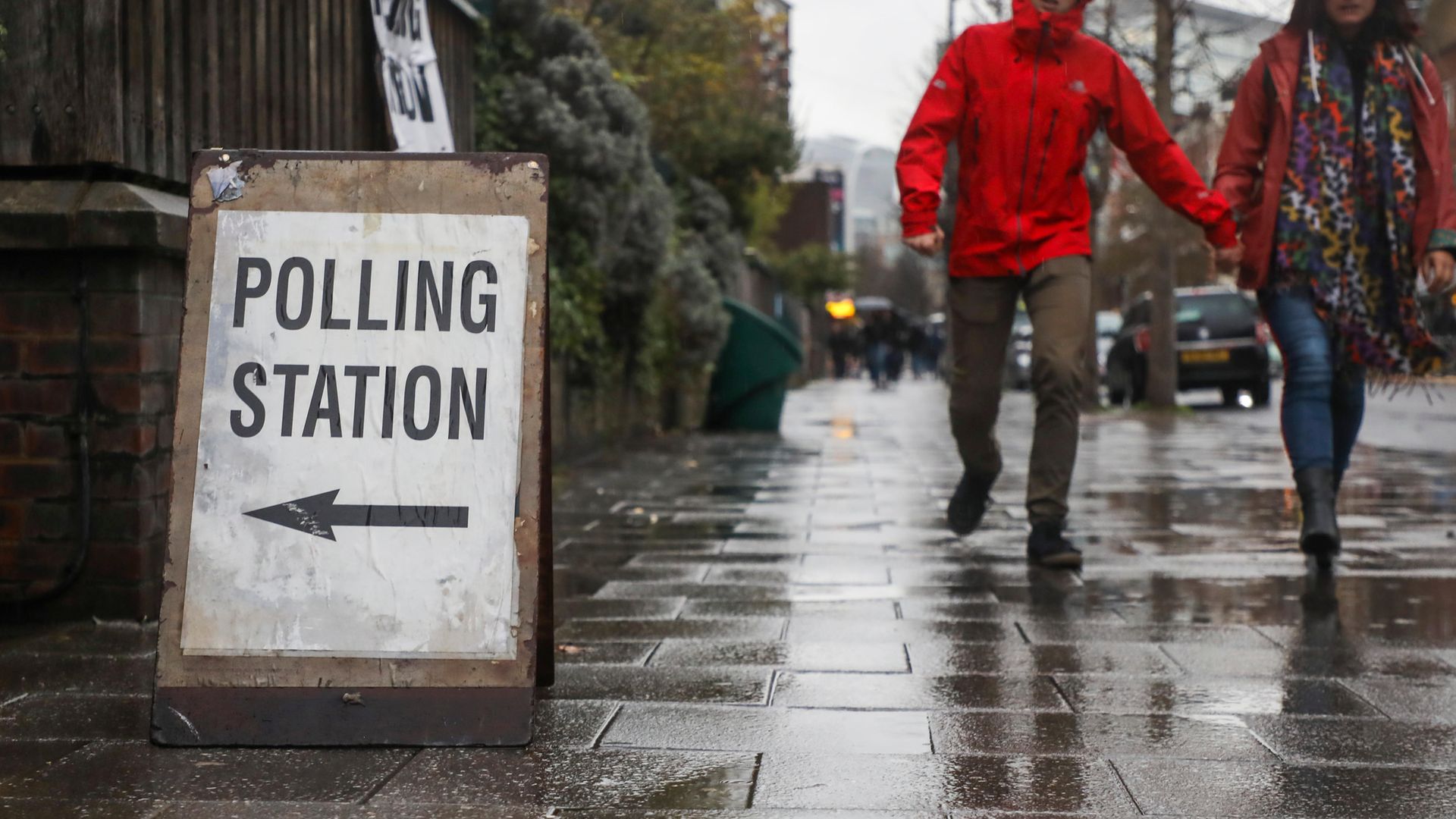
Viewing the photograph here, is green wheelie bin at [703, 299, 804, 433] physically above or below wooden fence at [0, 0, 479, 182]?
below

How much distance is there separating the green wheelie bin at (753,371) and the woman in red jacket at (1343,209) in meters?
9.76

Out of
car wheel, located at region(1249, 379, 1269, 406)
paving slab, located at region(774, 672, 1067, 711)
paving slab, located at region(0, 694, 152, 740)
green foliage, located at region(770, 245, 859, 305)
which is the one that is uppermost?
green foliage, located at region(770, 245, 859, 305)

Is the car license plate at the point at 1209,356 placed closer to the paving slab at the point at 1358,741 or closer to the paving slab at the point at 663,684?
the paving slab at the point at 663,684

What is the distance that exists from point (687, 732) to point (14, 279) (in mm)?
2485

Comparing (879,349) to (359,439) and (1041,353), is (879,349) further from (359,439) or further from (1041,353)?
(359,439)

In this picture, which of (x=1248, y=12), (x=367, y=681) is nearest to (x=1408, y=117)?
(x=367, y=681)

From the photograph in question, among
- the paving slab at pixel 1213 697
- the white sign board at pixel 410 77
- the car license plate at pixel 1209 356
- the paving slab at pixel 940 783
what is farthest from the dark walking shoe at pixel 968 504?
the car license plate at pixel 1209 356

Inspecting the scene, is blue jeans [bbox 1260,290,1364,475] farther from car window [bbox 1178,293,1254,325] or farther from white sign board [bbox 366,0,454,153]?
car window [bbox 1178,293,1254,325]

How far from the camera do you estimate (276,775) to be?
3.06 m

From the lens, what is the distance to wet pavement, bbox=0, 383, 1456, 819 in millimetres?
2924

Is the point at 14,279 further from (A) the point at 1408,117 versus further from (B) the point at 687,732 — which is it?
(A) the point at 1408,117

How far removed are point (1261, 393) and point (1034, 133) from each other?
66.2ft

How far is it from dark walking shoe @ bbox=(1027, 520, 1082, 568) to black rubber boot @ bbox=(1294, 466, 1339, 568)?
76 cm

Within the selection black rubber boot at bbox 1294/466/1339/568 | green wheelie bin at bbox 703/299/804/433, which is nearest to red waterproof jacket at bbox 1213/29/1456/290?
black rubber boot at bbox 1294/466/1339/568
